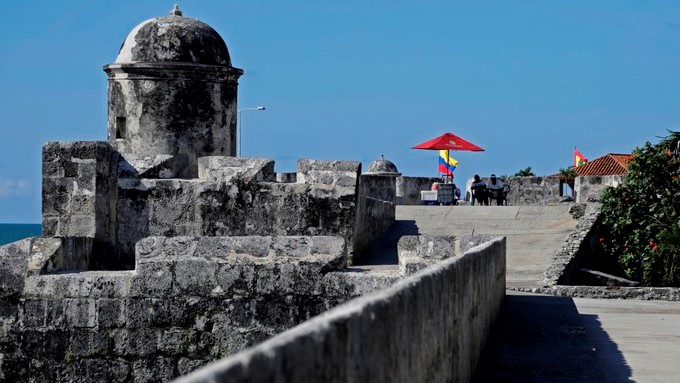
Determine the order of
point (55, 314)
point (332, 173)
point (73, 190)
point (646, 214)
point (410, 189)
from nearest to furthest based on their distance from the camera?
point (55, 314) → point (73, 190) → point (332, 173) → point (646, 214) → point (410, 189)

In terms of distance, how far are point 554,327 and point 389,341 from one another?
289 inches

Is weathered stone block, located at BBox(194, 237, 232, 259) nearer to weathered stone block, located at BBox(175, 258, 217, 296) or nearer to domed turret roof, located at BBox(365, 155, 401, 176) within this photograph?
weathered stone block, located at BBox(175, 258, 217, 296)

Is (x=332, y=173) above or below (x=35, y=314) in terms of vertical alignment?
above

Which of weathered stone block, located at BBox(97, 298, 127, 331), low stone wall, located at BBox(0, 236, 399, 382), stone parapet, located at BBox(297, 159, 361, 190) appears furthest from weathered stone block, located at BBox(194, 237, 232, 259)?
stone parapet, located at BBox(297, 159, 361, 190)

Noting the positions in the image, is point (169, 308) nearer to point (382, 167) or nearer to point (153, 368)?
point (153, 368)

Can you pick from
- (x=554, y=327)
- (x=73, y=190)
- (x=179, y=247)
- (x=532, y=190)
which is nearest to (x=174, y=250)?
(x=179, y=247)

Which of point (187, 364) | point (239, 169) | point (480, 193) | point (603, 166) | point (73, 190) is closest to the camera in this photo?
point (187, 364)

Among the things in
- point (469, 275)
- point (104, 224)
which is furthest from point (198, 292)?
point (104, 224)

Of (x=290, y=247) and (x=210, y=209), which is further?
(x=210, y=209)

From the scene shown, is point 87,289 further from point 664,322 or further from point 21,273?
point 664,322

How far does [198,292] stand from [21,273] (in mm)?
1364

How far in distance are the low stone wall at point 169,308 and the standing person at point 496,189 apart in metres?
22.8

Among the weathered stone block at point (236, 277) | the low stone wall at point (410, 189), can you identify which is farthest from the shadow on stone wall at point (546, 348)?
the low stone wall at point (410, 189)

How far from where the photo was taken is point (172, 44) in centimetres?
1423
